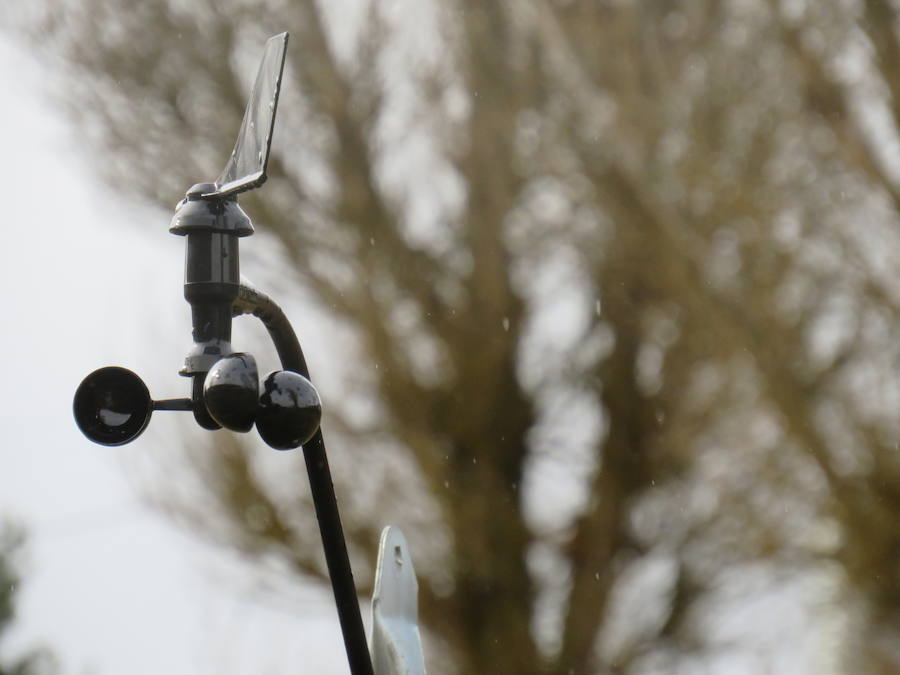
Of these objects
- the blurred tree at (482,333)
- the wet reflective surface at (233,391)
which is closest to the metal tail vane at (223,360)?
the wet reflective surface at (233,391)

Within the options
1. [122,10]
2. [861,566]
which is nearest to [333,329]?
[122,10]

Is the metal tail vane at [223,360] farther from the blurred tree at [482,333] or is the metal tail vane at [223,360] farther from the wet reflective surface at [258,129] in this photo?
the blurred tree at [482,333]

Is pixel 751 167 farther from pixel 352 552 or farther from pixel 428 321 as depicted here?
pixel 352 552

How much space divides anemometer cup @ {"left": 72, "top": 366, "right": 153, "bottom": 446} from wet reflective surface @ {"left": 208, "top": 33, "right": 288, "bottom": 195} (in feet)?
0.75

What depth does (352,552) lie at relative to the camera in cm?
671

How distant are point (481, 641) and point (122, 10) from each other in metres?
4.24

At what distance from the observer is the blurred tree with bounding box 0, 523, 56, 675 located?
6738 mm

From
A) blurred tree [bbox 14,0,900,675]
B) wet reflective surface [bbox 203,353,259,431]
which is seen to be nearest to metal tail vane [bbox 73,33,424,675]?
wet reflective surface [bbox 203,353,259,431]

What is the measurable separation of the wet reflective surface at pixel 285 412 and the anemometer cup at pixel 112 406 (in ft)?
0.42

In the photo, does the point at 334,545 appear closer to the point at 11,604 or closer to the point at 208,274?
the point at 208,274

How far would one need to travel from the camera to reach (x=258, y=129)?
1250 millimetres

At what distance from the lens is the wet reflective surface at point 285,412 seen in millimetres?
1193

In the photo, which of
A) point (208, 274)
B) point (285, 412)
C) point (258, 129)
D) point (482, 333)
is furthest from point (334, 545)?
point (482, 333)

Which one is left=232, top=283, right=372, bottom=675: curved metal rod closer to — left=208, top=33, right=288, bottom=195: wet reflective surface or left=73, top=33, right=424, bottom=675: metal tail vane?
left=73, top=33, right=424, bottom=675: metal tail vane
